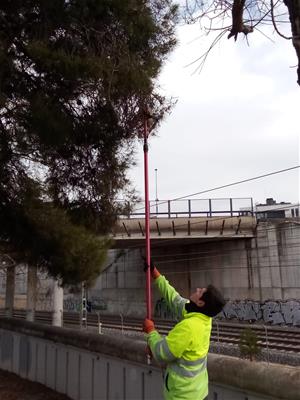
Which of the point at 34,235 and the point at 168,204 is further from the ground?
the point at 168,204

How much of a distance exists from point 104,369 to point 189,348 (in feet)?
12.3

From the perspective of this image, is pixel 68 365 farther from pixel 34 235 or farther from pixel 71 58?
pixel 71 58

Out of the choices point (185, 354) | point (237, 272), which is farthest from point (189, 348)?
point (237, 272)

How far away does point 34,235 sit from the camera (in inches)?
345

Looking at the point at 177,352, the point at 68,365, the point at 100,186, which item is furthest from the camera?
the point at 100,186

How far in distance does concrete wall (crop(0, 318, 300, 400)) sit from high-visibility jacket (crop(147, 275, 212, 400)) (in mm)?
702

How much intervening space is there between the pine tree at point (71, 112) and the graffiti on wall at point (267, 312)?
105 feet

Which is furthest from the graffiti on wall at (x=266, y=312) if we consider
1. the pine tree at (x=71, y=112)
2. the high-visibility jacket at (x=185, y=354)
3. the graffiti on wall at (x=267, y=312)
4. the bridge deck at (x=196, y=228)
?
the high-visibility jacket at (x=185, y=354)

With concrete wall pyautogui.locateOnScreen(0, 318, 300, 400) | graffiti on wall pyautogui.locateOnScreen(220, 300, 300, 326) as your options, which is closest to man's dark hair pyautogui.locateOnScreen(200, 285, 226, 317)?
concrete wall pyautogui.locateOnScreen(0, 318, 300, 400)

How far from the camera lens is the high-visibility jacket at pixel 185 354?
392 cm

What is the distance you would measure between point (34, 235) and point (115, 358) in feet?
8.63

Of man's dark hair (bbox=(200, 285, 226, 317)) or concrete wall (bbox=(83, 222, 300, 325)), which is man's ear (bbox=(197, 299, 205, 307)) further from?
concrete wall (bbox=(83, 222, 300, 325))

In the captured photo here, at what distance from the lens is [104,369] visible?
7.38m

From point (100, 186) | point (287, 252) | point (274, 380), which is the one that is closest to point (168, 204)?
point (287, 252)
